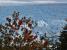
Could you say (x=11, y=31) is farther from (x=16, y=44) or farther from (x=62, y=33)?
(x=62, y=33)

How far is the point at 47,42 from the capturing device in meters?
6.54

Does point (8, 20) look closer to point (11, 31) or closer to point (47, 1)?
point (11, 31)

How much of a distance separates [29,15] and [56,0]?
41 cm

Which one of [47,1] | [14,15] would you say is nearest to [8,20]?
[14,15]

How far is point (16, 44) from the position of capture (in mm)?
6566

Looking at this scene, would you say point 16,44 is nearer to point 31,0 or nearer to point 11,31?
point 11,31

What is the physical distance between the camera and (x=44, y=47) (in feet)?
21.4

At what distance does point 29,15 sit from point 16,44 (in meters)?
0.42

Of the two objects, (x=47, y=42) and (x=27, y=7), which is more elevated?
(x=27, y=7)

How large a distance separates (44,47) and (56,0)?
25.1 inches

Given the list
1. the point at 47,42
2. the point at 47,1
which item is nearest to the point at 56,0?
the point at 47,1

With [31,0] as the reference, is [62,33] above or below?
below

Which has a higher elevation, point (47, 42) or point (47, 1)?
point (47, 1)

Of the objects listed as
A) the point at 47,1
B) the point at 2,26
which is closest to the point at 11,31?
the point at 2,26
